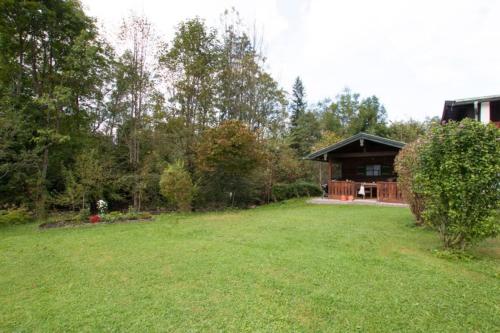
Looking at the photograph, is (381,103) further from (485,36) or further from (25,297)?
(25,297)

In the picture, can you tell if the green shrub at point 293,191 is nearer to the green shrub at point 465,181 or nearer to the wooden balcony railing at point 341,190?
the wooden balcony railing at point 341,190

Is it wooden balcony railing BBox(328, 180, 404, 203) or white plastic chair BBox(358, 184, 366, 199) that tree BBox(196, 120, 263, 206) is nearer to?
wooden balcony railing BBox(328, 180, 404, 203)

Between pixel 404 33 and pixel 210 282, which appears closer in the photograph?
pixel 210 282

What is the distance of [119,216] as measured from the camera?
804 centimetres

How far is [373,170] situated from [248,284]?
46.2 feet

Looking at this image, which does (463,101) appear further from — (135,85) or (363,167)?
(135,85)

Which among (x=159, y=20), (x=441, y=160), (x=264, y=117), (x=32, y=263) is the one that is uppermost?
(x=159, y=20)

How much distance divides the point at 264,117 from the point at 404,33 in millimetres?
8669

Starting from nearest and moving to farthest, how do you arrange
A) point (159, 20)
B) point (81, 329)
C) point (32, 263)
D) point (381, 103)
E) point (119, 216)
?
point (81, 329), point (32, 263), point (119, 216), point (159, 20), point (381, 103)

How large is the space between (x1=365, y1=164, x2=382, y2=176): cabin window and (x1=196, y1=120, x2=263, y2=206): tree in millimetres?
8154

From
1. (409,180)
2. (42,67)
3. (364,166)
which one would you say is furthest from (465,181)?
(42,67)

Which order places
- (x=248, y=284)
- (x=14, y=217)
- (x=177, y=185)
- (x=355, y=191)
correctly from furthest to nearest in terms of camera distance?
(x=355, y=191)
(x=177, y=185)
(x=14, y=217)
(x=248, y=284)

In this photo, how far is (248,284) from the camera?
312 cm

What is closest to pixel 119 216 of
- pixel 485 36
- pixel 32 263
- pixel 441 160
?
pixel 32 263
